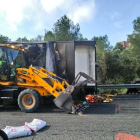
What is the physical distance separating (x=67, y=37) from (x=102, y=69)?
714 cm

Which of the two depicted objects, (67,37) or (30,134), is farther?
(67,37)

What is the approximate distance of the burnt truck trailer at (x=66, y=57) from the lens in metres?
9.61

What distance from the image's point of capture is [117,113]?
6.77 meters

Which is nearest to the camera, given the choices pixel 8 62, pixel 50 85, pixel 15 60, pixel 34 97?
pixel 34 97

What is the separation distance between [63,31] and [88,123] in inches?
745

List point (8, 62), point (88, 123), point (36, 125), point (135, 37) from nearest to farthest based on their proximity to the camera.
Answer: point (36, 125) < point (88, 123) < point (8, 62) < point (135, 37)

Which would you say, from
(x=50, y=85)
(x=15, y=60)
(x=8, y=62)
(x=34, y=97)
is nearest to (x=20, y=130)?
(x=34, y=97)

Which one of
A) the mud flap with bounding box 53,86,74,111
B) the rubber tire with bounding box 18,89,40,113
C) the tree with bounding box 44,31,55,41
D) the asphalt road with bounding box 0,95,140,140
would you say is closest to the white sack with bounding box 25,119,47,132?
Result: the asphalt road with bounding box 0,95,140,140

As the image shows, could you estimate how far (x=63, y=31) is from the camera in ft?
76.5

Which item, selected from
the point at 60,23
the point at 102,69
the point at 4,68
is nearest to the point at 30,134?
the point at 4,68

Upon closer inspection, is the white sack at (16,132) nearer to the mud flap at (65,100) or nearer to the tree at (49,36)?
the mud flap at (65,100)

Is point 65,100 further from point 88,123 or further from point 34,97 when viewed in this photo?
point 88,123

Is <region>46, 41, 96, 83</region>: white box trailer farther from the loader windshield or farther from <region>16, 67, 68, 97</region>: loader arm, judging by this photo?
<region>16, 67, 68, 97</region>: loader arm

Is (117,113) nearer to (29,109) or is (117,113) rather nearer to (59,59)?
(29,109)
